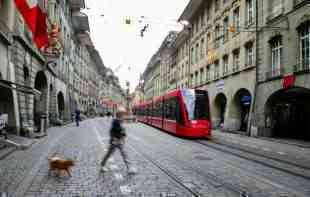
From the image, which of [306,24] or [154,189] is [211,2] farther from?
[154,189]

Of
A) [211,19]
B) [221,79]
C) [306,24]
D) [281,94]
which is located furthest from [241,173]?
[211,19]

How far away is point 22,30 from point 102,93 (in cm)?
7553

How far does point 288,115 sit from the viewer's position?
2259 cm

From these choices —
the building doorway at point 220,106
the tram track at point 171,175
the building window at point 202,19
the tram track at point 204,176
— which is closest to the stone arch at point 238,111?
the building doorway at point 220,106

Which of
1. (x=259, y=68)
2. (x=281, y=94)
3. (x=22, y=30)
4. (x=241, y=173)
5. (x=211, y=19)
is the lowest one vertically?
(x=241, y=173)

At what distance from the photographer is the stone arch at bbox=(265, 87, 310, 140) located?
20.5m

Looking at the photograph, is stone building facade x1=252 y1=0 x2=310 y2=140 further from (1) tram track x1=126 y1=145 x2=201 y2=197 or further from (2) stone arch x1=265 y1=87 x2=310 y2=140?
(1) tram track x1=126 y1=145 x2=201 y2=197

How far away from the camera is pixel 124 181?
275 inches

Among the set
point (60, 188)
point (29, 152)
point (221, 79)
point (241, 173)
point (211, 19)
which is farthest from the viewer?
point (211, 19)

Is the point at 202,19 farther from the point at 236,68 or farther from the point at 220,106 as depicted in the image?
the point at 236,68

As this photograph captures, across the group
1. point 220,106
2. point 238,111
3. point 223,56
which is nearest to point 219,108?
point 220,106

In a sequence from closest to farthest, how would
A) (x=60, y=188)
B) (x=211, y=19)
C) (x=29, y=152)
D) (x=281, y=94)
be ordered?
1. (x=60, y=188)
2. (x=29, y=152)
3. (x=281, y=94)
4. (x=211, y=19)

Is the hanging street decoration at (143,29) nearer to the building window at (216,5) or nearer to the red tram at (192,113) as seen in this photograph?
the red tram at (192,113)

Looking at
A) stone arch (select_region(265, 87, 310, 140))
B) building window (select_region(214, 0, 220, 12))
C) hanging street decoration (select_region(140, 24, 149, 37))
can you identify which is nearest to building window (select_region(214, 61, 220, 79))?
building window (select_region(214, 0, 220, 12))
